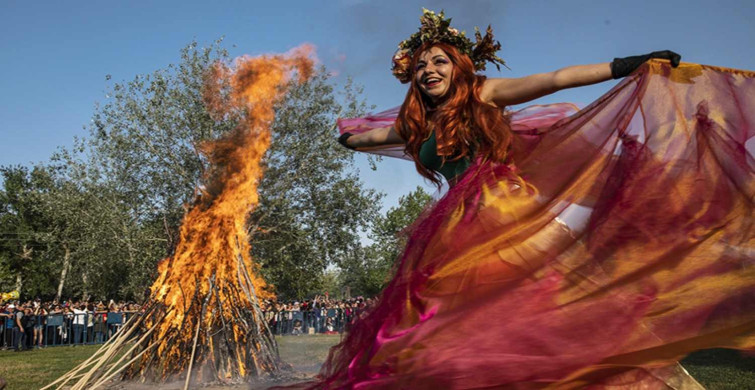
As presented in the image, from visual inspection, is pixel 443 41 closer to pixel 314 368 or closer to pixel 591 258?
pixel 591 258

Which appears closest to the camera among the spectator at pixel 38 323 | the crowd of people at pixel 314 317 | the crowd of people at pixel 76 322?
the crowd of people at pixel 76 322

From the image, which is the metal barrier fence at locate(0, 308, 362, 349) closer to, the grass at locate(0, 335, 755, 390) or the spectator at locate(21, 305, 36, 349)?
the spectator at locate(21, 305, 36, 349)

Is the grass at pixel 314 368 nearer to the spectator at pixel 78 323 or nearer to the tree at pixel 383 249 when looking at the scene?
the tree at pixel 383 249

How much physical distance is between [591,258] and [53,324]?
19882mm

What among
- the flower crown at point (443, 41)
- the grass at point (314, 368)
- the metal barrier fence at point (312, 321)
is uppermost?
the flower crown at point (443, 41)

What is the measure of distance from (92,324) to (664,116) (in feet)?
69.4

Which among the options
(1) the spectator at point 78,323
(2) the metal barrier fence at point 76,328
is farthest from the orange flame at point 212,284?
(1) the spectator at point 78,323

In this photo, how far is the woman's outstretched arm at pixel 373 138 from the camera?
164 inches

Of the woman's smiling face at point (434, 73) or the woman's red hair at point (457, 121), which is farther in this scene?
the woman's smiling face at point (434, 73)

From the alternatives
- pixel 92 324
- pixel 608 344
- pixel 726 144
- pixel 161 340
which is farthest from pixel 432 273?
pixel 92 324

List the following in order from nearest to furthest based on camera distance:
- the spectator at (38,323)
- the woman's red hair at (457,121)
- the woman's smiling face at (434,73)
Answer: the woman's red hair at (457,121), the woman's smiling face at (434,73), the spectator at (38,323)

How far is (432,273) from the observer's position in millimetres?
2600

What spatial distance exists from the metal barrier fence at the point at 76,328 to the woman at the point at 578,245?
520 inches

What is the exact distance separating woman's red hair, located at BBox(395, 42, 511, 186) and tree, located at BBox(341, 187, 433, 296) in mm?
387
